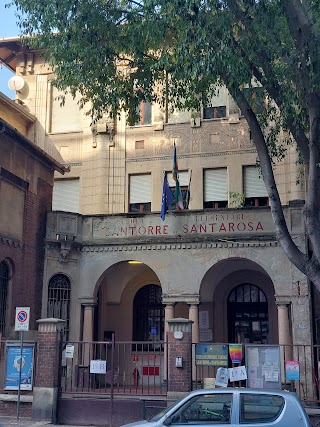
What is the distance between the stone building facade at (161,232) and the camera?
20.3 meters

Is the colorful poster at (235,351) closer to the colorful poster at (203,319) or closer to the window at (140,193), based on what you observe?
the colorful poster at (203,319)

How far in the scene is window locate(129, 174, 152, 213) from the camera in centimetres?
2577

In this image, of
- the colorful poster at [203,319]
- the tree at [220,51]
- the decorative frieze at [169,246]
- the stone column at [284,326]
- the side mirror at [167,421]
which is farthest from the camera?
the colorful poster at [203,319]

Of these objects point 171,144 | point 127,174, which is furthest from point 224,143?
point 127,174

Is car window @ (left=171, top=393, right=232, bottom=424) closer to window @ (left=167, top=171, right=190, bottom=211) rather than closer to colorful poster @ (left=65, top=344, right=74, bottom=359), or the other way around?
colorful poster @ (left=65, top=344, right=74, bottom=359)

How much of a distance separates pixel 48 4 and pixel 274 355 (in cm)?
1040

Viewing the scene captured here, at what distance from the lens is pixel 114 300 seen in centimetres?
2422

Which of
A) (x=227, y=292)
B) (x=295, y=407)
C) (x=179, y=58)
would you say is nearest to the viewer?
(x=295, y=407)

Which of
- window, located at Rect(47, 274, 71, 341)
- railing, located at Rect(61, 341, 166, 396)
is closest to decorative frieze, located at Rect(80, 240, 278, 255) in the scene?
window, located at Rect(47, 274, 71, 341)

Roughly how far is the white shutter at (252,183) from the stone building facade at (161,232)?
4cm

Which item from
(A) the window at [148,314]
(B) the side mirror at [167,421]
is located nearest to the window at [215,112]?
(A) the window at [148,314]

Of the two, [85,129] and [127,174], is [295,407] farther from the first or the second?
[85,129]

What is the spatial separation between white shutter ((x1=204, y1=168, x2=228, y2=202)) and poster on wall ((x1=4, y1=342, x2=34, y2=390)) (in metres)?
11.7

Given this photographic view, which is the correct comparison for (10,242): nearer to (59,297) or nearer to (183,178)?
(59,297)
